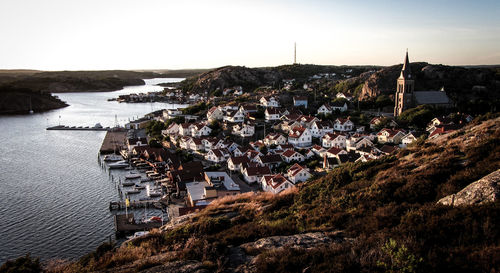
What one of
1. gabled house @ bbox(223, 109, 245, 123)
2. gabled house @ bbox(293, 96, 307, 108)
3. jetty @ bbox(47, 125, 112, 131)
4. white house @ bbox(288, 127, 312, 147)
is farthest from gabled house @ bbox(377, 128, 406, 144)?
jetty @ bbox(47, 125, 112, 131)

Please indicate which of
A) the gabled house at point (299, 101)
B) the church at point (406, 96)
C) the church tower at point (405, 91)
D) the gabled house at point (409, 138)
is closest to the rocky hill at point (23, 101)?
the gabled house at point (299, 101)

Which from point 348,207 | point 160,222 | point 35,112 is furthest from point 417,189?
point 35,112

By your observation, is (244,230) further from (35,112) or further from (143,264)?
(35,112)

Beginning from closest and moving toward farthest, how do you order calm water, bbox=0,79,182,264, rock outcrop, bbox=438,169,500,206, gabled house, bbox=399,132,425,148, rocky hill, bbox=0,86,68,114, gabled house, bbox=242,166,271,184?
1. rock outcrop, bbox=438,169,500,206
2. calm water, bbox=0,79,182,264
3. gabled house, bbox=242,166,271,184
4. gabled house, bbox=399,132,425,148
5. rocky hill, bbox=0,86,68,114

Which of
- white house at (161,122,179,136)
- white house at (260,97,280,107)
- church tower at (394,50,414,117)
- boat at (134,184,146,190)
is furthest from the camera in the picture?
white house at (260,97,280,107)

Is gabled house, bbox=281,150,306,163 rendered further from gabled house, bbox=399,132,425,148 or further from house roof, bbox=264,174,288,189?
gabled house, bbox=399,132,425,148

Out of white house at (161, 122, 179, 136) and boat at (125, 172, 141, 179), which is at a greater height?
white house at (161, 122, 179, 136)

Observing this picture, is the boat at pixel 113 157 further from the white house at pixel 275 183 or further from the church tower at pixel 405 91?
the church tower at pixel 405 91
